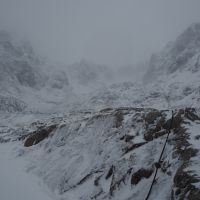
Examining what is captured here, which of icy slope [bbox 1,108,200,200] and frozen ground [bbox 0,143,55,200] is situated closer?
icy slope [bbox 1,108,200,200]

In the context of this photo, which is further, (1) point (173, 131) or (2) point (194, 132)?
(1) point (173, 131)

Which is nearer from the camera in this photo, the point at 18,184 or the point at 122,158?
the point at 122,158

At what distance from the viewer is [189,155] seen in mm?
14594

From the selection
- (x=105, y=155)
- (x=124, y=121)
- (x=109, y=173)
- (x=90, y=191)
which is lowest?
(x=90, y=191)

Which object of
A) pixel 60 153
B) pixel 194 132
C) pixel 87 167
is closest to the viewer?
pixel 194 132

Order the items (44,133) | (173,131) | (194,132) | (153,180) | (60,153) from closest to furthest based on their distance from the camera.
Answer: (153,180) < (194,132) < (173,131) < (60,153) < (44,133)

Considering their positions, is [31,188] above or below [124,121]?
below

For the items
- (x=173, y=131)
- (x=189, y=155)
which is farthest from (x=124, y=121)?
(x=189, y=155)

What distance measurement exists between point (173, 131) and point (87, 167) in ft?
23.5

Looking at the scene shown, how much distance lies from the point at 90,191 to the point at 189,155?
705 centimetres

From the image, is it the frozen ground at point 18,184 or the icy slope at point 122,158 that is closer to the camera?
the icy slope at point 122,158

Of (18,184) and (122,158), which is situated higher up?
(122,158)

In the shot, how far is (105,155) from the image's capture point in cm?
2058

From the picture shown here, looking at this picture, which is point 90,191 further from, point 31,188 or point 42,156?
point 42,156
